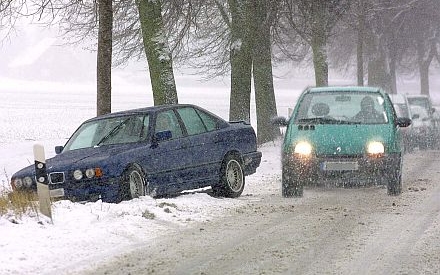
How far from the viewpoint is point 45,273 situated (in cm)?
661

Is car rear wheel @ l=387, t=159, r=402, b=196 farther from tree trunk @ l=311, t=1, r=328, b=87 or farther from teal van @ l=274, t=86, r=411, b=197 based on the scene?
tree trunk @ l=311, t=1, r=328, b=87

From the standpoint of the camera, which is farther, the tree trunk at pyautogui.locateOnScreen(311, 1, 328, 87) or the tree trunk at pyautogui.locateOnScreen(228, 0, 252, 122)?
the tree trunk at pyautogui.locateOnScreen(311, 1, 328, 87)

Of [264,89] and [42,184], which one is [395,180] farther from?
[264,89]

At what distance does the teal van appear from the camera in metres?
11.3

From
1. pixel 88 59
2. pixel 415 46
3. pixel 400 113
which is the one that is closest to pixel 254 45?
pixel 400 113

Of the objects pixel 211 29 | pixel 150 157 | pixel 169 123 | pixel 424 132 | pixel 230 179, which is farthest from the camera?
pixel 211 29

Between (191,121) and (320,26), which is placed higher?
(320,26)

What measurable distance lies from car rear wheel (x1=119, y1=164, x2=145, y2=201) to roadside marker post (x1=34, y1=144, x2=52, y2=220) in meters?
Answer: 1.45

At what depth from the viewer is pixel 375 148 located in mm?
11367

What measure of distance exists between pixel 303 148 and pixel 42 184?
4293 mm

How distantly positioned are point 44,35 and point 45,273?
16578 cm

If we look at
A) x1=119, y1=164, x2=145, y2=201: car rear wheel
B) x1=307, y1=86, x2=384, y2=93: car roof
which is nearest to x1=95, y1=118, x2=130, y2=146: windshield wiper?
x1=119, y1=164, x2=145, y2=201: car rear wheel

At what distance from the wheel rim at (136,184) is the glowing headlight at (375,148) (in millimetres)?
3458

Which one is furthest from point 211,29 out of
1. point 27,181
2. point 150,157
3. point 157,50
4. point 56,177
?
point 56,177
